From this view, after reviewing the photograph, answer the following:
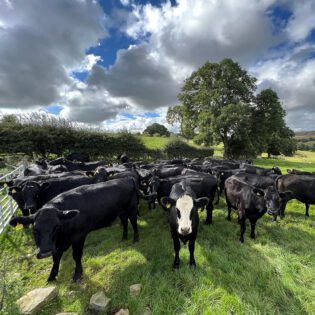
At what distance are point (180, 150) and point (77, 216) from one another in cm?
2793

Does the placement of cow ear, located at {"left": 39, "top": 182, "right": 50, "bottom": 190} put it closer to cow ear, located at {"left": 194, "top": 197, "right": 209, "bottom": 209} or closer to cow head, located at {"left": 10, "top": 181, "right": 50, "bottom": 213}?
cow head, located at {"left": 10, "top": 181, "right": 50, "bottom": 213}

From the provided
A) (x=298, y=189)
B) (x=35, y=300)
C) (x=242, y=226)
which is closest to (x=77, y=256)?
(x=35, y=300)

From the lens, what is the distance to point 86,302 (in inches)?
130

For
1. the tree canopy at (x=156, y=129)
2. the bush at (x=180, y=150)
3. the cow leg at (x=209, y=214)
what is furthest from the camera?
the tree canopy at (x=156, y=129)

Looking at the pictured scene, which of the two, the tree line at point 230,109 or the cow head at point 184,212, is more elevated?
the tree line at point 230,109

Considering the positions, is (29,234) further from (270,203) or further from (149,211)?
(270,203)

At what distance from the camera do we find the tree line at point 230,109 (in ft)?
90.4

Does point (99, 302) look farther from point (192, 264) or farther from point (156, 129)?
point (156, 129)

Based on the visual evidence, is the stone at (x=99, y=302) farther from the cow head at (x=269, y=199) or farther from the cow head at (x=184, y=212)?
the cow head at (x=269, y=199)

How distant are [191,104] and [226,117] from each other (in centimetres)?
874

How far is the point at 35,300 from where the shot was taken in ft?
10.2

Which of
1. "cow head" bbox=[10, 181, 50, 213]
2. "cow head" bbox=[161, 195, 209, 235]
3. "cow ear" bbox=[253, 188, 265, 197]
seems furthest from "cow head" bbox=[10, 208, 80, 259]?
"cow ear" bbox=[253, 188, 265, 197]

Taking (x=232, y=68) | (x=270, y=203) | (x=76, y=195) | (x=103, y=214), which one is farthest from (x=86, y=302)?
(x=232, y=68)

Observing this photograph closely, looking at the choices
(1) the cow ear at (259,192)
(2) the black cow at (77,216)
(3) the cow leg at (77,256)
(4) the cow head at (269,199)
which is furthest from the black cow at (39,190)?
(4) the cow head at (269,199)
